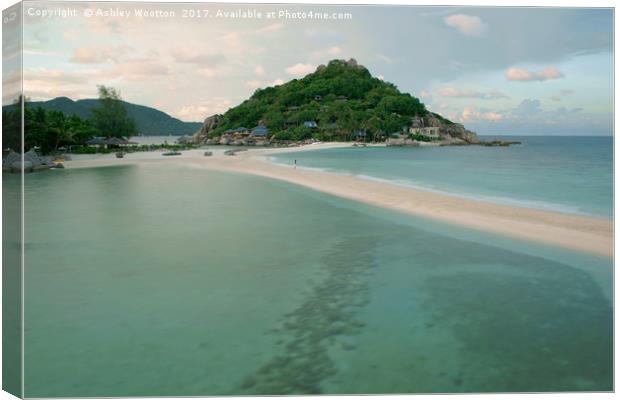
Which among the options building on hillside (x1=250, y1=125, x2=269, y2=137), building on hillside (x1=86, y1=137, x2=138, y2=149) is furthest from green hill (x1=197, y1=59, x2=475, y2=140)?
building on hillside (x1=86, y1=137, x2=138, y2=149)

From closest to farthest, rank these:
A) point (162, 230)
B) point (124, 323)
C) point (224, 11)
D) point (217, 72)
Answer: point (224, 11), point (124, 323), point (217, 72), point (162, 230)

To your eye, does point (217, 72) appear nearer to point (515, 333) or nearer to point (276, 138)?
point (515, 333)

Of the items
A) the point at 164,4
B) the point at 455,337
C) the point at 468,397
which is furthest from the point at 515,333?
the point at 164,4

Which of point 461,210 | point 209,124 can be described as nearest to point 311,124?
point 209,124

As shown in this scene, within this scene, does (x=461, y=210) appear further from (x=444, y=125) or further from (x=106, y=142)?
(x=106, y=142)

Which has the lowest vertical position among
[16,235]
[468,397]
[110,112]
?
[468,397]

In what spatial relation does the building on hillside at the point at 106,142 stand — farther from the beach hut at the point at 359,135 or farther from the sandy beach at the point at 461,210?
the beach hut at the point at 359,135

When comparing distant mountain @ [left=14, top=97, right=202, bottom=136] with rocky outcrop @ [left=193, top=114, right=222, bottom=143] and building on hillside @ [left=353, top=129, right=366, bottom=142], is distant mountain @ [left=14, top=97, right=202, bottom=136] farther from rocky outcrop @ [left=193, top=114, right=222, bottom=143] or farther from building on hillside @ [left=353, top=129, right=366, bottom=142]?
building on hillside @ [left=353, top=129, right=366, bottom=142]
